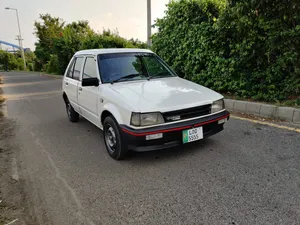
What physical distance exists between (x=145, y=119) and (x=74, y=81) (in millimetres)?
2529

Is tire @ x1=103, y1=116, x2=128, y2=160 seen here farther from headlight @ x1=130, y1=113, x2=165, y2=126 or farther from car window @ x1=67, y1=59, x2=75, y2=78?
car window @ x1=67, y1=59, x2=75, y2=78

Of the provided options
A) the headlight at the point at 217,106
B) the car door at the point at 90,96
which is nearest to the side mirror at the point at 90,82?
the car door at the point at 90,96

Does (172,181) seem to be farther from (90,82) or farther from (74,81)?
(74,81)

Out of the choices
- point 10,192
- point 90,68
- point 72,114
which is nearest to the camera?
point 10,192

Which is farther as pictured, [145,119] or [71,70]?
[71,70]

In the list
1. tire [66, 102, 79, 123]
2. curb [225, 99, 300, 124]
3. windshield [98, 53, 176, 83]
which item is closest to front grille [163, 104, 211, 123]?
windshield [98, 53, 176, 83]

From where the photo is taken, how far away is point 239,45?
18.7 feet

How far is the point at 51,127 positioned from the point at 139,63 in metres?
2.74

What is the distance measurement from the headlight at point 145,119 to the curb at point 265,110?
3068 millimetres

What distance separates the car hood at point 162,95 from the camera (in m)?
3.06

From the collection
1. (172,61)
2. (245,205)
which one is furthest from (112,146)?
(172,61)

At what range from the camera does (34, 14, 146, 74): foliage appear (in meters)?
15.6

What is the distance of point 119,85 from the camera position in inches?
144

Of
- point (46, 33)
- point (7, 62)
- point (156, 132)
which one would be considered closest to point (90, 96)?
point (156, 132)
